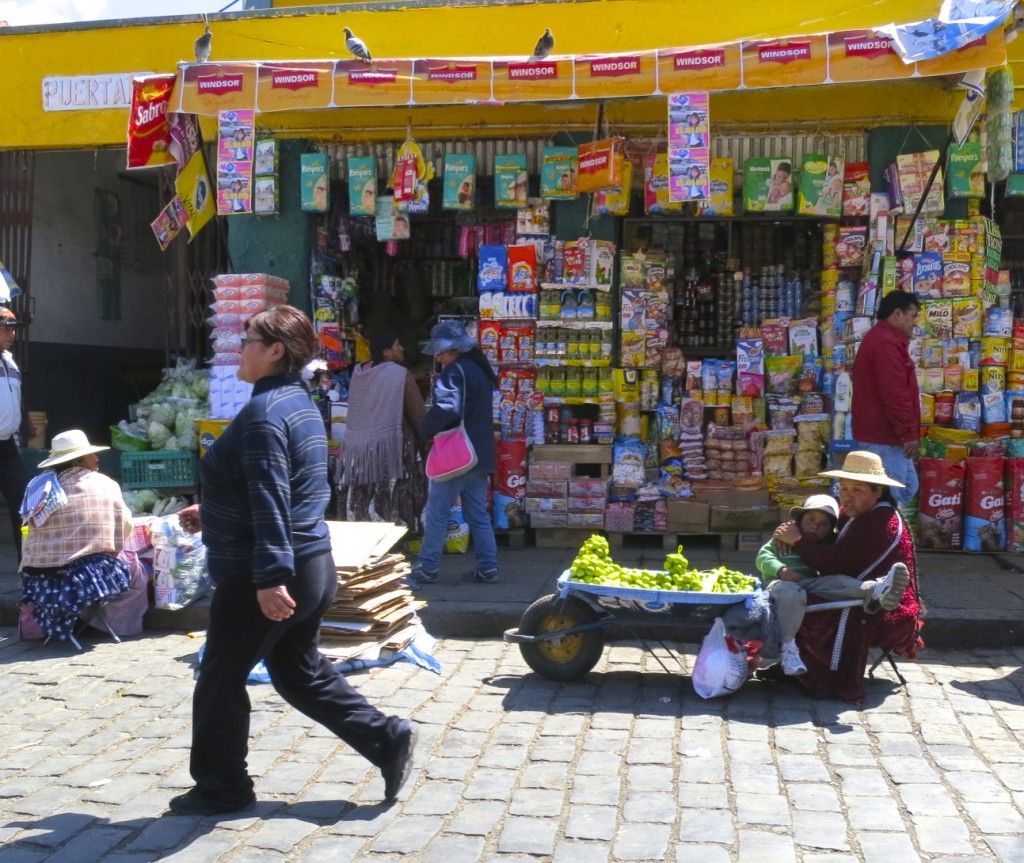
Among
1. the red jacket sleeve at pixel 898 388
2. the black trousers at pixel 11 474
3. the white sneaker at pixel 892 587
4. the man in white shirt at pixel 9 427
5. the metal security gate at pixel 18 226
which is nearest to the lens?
the white sneaker at pixel 892 587

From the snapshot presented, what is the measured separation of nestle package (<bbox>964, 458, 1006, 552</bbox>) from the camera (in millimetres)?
8227

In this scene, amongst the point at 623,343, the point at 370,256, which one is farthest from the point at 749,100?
the point at 370,256

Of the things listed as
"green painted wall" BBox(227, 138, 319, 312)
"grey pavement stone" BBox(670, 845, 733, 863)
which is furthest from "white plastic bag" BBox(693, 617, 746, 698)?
"green painted wall" BBox(227, 138, 319, 312)

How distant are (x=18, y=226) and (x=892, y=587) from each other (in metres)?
8.31

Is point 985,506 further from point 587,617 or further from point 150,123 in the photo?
point 150,123

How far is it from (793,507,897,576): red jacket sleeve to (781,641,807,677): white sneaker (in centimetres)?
41

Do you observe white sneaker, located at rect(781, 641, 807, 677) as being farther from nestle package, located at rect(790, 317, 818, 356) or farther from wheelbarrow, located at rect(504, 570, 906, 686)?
nestle package, located at rect(790, 317, 818, 356)

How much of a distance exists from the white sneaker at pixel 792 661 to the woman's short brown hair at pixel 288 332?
9.16 ft

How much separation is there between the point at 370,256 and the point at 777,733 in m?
6.55

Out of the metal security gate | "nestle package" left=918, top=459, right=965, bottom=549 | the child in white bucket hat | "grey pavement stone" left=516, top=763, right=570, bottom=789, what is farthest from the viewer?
the metal security gate

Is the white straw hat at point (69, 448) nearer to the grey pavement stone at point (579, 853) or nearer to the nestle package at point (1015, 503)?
the grey pavement stone at point (579, 853)

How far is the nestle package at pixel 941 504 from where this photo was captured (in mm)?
8312

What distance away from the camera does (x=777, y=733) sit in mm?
5094

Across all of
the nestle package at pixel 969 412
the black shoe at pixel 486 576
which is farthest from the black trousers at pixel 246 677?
the nestle package at pixel 969 412
